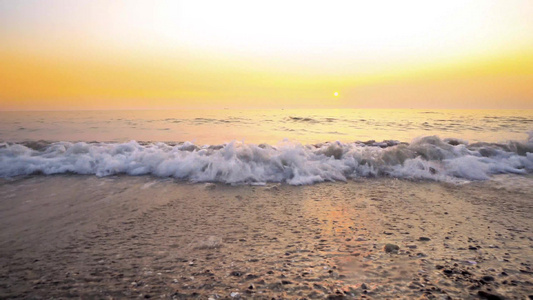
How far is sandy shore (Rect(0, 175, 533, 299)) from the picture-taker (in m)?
1.79

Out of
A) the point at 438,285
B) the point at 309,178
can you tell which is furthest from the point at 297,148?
the point at 438,285

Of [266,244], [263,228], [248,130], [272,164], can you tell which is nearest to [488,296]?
[266,244]

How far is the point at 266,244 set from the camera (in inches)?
96.3

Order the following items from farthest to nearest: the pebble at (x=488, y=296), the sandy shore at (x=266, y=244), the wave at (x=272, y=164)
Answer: the wave at (x=272, y=164), the sandy shore at (x=266, y=244), the pebble at (x=488, y=296)

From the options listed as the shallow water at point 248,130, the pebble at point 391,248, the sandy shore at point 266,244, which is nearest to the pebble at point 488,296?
the sandy shore at point 266,244

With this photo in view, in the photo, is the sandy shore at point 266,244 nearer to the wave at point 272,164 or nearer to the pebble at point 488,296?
the pebble at point 488,296

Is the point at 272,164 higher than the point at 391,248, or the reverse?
the point at 272,164

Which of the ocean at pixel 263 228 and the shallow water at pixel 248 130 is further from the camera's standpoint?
the shallow water at pixel 248 130

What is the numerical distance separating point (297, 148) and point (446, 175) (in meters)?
2.95

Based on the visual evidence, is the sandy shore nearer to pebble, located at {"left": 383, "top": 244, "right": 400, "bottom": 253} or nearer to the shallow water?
pebble, located at {"left": 383, "top": 244, "right": 400, "bottom": 253}

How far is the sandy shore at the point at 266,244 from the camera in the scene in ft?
5.87

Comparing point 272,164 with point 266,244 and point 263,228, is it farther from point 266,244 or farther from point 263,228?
point 266,244

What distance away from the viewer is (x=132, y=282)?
1.85 m

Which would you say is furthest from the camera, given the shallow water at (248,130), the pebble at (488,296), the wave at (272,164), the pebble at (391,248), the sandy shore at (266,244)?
the shallow water at (248,130)
